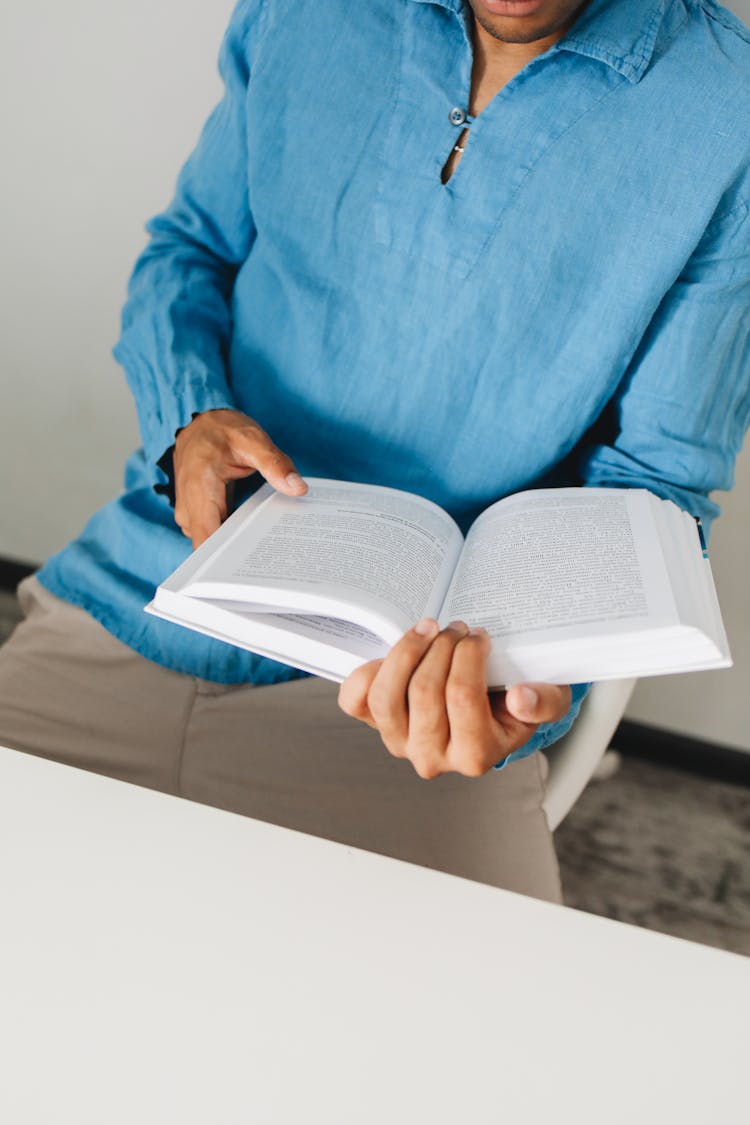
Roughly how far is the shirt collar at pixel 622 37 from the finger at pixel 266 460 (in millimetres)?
432

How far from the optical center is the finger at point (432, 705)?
63 centimetres

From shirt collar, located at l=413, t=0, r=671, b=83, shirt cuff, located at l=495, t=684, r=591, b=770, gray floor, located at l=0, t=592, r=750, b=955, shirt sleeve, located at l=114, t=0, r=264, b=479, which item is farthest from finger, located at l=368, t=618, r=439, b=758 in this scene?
gray floor, located at l=0, t=592, r=750, b=955

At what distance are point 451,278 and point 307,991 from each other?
0.65 metres

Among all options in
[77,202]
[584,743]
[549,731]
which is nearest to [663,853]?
[584,743]

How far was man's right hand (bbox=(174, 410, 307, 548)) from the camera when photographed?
845 mm

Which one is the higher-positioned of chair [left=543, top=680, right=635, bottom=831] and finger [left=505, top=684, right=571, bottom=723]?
finger [left=505, top=684, right=571, bottom=723]

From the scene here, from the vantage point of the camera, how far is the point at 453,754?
669 mm

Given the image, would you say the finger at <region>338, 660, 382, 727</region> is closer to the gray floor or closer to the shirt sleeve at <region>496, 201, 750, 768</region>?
the shirt sleeve at <region>496, 201, 750, 768</region>

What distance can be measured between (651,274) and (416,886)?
580 mm

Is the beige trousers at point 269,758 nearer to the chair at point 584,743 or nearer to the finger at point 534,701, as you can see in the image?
the chair at point 584,743

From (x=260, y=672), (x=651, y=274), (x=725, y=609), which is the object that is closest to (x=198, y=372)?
(x=260, y=672)

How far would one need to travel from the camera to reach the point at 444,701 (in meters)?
0.65

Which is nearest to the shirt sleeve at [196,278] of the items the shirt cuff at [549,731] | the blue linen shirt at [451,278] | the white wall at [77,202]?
the blue linen shirt at [451,278]

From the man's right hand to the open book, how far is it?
0.15 feet
